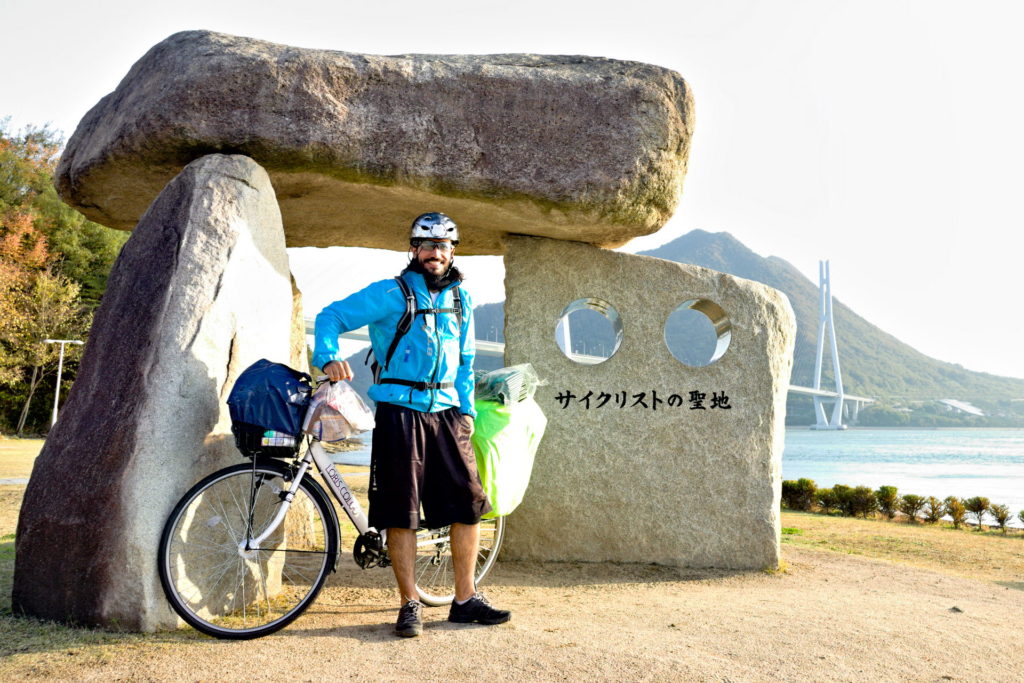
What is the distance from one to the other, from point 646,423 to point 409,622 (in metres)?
2.37

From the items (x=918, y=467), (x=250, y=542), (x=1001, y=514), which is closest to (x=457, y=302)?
(x=250, y=542)

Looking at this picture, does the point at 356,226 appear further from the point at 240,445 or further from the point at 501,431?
the point at 240,445

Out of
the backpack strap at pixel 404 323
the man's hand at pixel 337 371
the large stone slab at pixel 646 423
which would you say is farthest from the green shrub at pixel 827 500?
the man's hand at pixel 337 371

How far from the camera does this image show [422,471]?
10.1ft

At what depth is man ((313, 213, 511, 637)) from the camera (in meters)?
3.00

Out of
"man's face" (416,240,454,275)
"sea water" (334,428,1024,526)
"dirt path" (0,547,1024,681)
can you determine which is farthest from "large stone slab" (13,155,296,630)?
"sea water" (334,428,1024,526)

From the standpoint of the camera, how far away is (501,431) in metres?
3.70

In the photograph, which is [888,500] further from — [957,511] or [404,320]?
[404,320]

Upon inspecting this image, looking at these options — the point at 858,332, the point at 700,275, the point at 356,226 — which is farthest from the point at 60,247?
the point at 858,332

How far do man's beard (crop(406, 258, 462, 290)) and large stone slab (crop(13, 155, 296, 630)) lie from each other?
858 millimetres

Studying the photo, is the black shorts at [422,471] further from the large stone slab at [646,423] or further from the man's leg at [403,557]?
the large stone slab at [646,423]

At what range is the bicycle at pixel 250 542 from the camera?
115 inches

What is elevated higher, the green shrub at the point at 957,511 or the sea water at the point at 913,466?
the green shrub at the point at 957,511

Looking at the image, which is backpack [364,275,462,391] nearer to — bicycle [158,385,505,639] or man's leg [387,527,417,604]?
bicycle [158,385,505,639]
